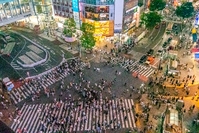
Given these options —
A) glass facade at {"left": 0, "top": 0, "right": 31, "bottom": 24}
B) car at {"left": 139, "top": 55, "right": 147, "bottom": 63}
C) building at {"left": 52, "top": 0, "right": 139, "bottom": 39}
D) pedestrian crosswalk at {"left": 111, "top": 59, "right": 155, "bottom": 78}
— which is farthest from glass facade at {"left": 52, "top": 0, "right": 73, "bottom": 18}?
car at {"left": 139, "top": 55, "right": 147, "bottom": 63}

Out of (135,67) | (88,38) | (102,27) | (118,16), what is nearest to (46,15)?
(102,27)

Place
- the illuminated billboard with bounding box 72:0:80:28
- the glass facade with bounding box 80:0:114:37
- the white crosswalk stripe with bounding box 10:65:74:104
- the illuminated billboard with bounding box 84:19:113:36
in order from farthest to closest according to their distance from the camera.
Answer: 1. the illuminated billboard with bounding box 72:0:80:28
2. the illuminated billboard with bounding box 84:19:113:36
3. the glass facade with bounding box 80:0:114:37
4. the white crosswalk stripe with bounding box 10:65:74:104

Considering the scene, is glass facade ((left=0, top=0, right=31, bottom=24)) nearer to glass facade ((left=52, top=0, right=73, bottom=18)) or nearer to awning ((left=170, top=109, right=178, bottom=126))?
glass facade ((left=52, top=0, right=73, bottom=18))

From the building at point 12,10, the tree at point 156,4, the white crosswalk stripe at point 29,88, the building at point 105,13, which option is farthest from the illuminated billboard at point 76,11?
the tree at point 156,4

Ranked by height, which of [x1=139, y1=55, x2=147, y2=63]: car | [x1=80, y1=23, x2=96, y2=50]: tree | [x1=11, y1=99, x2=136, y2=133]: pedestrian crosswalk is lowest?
[x1=11, y1=99, x2=136, y2=133]: pedestrian crosswalk

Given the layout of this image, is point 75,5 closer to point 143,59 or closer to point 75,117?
point 143,59

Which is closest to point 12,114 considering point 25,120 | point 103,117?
point 25,120
